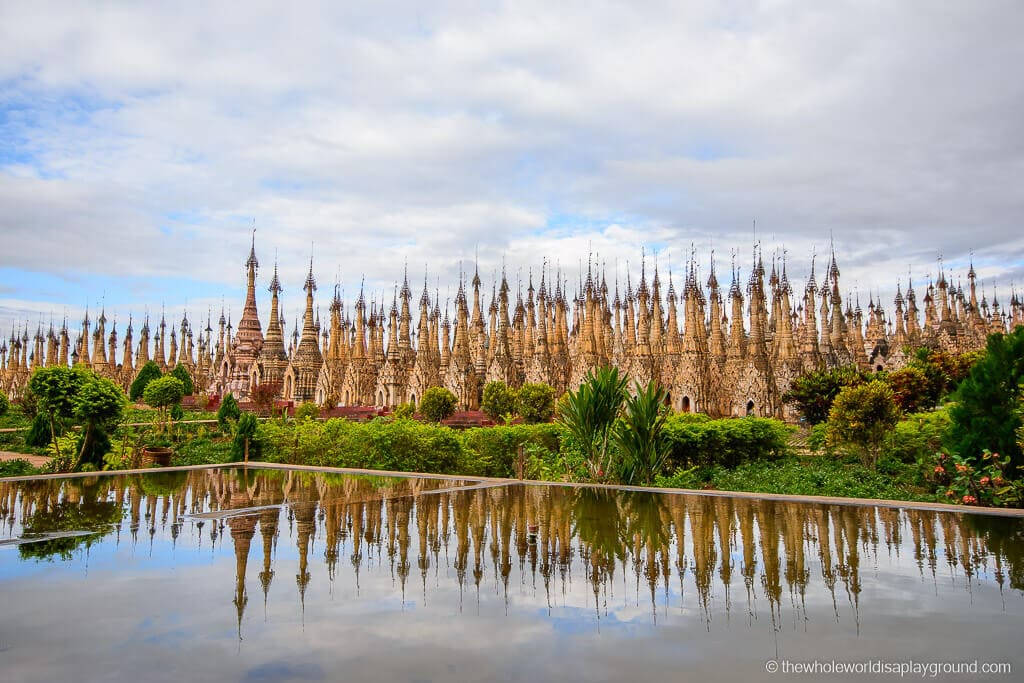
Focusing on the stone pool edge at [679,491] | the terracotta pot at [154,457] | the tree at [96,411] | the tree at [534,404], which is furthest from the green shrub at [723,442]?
the tree at [96,411]

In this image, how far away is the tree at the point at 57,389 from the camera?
619 inches

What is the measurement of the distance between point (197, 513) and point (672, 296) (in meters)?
35.4

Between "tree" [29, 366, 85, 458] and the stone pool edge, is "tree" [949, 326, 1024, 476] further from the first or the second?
"tree" [29, 366, 85, 458]

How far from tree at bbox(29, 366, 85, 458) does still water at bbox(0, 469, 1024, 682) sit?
7046 mm

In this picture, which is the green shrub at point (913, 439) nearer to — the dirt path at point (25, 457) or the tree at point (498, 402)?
the tree at point (498, 402)

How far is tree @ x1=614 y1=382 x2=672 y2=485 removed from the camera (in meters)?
12.8

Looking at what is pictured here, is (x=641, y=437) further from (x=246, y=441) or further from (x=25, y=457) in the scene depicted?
(x=25, y=457)

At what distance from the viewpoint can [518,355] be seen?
45.1 metres

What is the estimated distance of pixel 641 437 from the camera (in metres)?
12.9

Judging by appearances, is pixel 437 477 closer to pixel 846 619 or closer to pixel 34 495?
pixel 34 495

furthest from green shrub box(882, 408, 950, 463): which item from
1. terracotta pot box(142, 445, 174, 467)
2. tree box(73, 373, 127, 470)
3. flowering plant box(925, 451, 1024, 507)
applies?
tree box(73, 373, 127, 470)

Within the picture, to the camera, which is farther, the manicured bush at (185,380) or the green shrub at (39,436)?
the manicured bush at (185,380)

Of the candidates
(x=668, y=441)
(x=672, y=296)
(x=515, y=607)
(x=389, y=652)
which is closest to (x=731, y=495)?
(x=668, y=441)

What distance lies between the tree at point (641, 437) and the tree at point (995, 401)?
4.81 m
